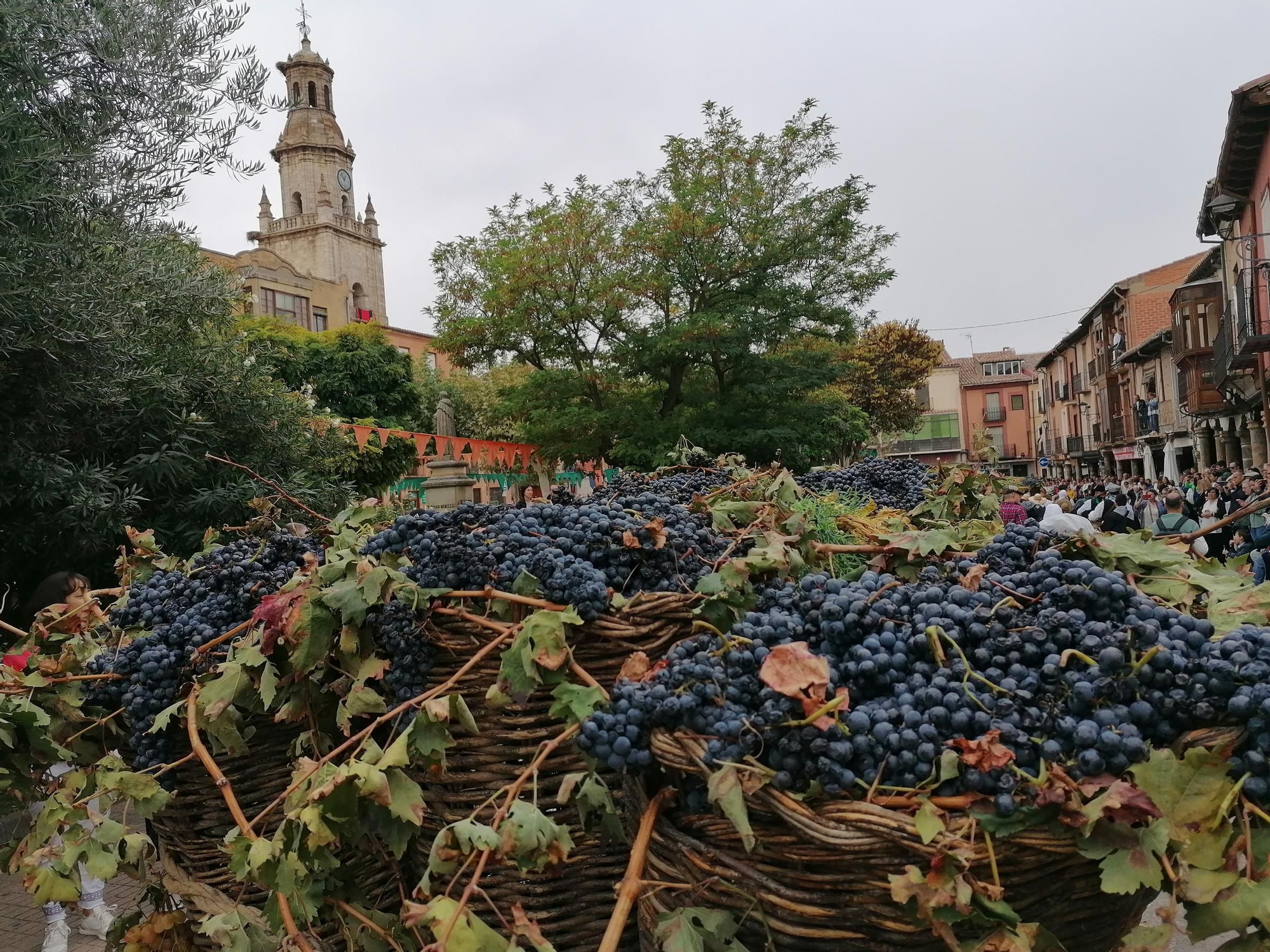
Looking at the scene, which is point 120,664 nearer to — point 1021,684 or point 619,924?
point 619,924

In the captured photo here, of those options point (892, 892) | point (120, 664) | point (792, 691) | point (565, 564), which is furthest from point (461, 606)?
point (120, 664)

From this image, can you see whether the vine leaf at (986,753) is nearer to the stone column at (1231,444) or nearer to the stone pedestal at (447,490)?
the stone pedestal at (447,490)

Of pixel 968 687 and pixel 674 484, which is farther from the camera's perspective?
pixel 674 484

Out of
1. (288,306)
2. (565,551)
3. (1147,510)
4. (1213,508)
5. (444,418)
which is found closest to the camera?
(565,551)

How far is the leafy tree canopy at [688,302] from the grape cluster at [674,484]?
10392mm

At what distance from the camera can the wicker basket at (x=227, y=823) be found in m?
1.46

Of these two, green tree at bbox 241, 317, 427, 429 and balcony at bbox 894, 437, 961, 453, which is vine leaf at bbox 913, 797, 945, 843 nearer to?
green tree at bbox 241, 317, 427, 429

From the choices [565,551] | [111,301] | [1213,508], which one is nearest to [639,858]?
[565,551]

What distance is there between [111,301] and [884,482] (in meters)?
3.91

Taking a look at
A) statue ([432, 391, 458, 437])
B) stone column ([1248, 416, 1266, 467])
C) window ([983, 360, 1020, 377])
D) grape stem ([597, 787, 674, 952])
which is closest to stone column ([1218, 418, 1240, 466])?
stone column ([1248, 416, 1266, 467])

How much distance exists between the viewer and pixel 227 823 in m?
1.60

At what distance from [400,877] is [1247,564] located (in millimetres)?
1426

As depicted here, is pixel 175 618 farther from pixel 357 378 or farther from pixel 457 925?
pixel 357 378

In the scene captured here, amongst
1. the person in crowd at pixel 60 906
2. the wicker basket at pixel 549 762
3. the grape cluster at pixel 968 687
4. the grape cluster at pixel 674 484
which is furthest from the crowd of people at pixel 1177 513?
the person in crowd at pixel 60 906
